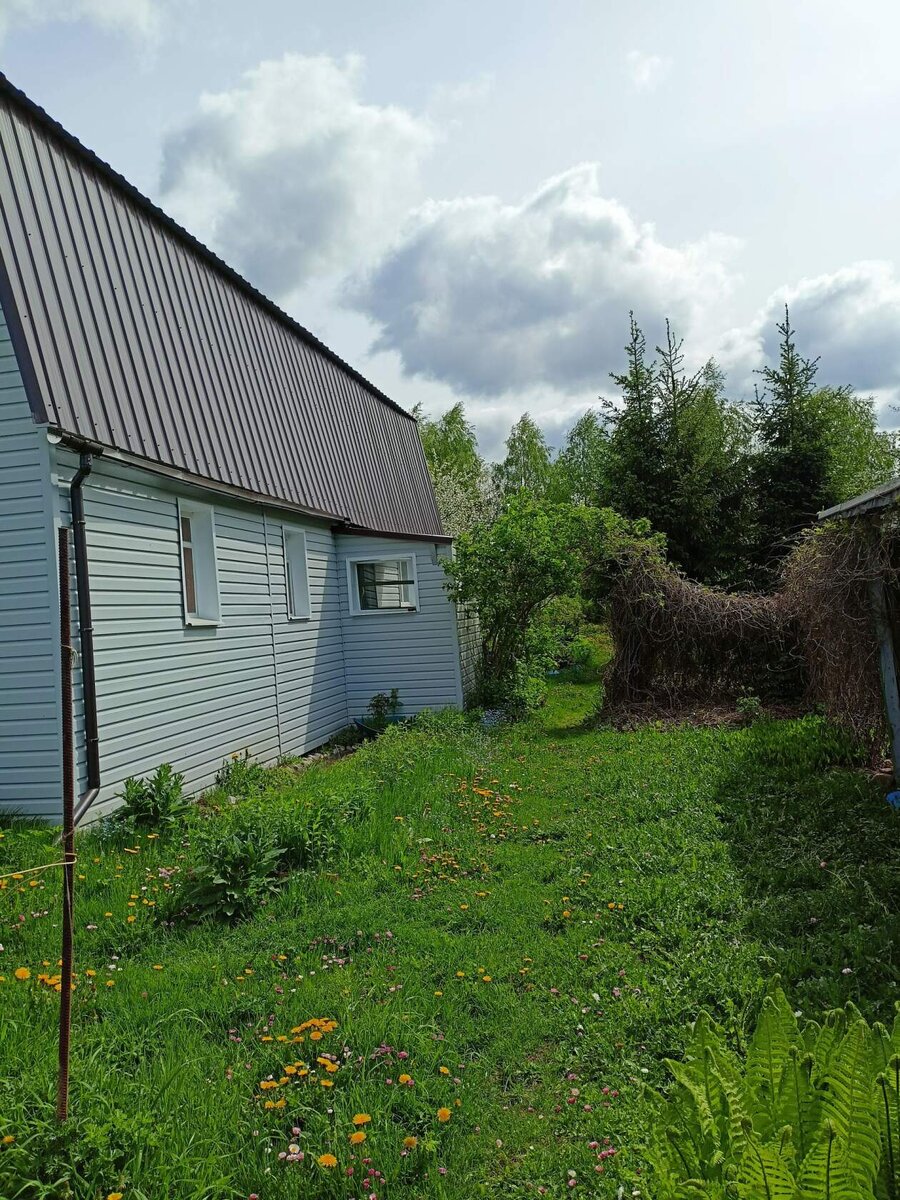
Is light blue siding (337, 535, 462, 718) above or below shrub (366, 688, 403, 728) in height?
above

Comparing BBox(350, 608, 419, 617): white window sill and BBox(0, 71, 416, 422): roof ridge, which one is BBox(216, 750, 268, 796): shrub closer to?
BBox(350, 608, 419, 617): white window sill

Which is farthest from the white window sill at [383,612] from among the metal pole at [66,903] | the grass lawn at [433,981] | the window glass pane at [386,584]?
the metal pole at [66,903]

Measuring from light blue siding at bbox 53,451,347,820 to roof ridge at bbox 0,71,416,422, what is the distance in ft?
11.2

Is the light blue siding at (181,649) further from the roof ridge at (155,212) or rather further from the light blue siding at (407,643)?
the roof ridge at (155,212)

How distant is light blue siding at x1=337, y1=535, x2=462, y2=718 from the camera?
39.6ft

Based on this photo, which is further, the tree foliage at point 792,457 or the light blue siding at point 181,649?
the tree foliage at point 792,457

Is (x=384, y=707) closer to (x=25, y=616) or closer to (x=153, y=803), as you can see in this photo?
(x=153, y=803)

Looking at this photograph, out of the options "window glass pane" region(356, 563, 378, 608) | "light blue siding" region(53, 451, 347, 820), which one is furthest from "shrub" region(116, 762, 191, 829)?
"window glass pane" region(356, 563, 378, 608)

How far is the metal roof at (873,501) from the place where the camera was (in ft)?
18.2

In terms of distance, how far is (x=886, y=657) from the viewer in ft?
21.4

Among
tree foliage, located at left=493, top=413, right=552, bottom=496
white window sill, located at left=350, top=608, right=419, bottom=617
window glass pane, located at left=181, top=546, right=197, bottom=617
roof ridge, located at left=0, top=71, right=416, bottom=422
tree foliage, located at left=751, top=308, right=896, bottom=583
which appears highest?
tree foliage, located at left=493, top=413, right=552, bottom=496

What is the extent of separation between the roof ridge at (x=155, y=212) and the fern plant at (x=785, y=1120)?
29.0ft

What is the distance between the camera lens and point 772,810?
5.94 m

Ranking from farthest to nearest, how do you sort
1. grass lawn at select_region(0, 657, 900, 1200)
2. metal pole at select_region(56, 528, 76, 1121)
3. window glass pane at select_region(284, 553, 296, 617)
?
1. window glass pane at select_region(284, 553, 296, 617)
2. grass lawn at select_region(0, 657, 900, 1200)
3. metal pole at select_region(56, 528, 76, 1121)
